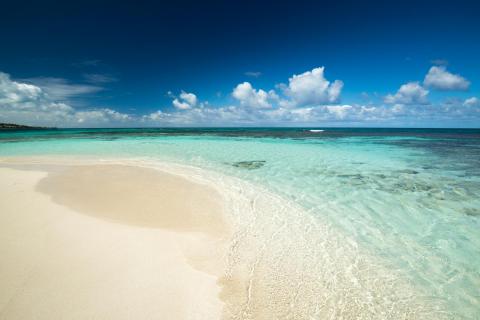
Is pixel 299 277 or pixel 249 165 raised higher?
pixel 249 165

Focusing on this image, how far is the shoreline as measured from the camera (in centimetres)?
279

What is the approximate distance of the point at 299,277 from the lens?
11.0 feet

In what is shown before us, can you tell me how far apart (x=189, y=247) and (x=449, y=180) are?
1022 cm

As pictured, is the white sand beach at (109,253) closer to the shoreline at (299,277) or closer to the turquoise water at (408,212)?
the shoreline at (299,277)

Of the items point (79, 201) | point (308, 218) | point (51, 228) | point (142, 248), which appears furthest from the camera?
point (79, 201)

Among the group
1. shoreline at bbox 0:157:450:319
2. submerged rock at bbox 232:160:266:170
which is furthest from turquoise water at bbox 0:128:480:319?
shoreline at bbox 0:157:450:319

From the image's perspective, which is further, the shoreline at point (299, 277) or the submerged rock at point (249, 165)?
the submerged rock at point (249, 165)

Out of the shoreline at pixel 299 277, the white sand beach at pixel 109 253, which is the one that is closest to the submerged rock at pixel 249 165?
the white sand beach at pixel 109 253

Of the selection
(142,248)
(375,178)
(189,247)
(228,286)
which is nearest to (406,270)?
(228,286)

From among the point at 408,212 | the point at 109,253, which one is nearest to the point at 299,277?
the point at 109,253

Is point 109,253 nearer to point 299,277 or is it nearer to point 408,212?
point 299,277

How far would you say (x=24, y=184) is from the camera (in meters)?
7.65

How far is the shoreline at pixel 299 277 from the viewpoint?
2791 mm

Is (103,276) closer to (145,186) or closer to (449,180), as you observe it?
(145,186)
